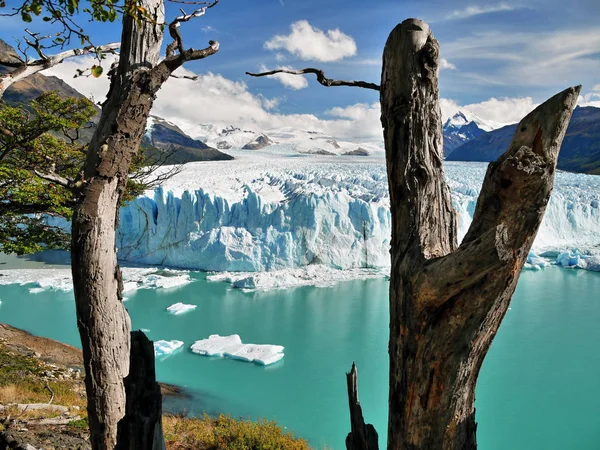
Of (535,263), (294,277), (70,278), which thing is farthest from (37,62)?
(535,263)

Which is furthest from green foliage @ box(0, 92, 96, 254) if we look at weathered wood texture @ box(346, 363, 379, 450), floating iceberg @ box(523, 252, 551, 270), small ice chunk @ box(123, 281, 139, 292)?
floating iceberg @ box(523, 252, 551, 270)

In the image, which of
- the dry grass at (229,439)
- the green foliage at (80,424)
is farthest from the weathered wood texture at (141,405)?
the dry grass at (229,439)

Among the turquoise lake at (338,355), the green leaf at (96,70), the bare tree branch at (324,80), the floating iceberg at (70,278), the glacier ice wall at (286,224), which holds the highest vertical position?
the green leaf at (96,70)

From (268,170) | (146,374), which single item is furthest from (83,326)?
(268,170)

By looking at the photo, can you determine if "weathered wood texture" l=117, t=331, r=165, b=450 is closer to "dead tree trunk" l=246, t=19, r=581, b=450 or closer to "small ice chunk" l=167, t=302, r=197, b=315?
"dead tree trunk" l=246, t=19, r=581, b=450

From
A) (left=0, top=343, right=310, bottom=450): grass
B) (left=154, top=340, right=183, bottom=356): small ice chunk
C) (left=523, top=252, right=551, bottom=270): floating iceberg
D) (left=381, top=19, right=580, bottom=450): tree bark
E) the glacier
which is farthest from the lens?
(left=523, top=252, right=551, bottom=270): floating iceberg

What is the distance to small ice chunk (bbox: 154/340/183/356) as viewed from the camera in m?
9.67

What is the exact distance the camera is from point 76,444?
Result: 3.26 metres

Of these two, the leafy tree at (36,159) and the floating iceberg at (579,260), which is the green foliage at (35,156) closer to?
the leafy tree at (36,159)

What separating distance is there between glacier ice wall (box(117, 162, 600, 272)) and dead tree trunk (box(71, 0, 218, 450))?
14.6 m

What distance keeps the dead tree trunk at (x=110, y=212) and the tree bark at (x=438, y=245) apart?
995mm

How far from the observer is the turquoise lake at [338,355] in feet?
23.3

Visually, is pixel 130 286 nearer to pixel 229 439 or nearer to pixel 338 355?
pixel 338 355

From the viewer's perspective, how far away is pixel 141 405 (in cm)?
187
